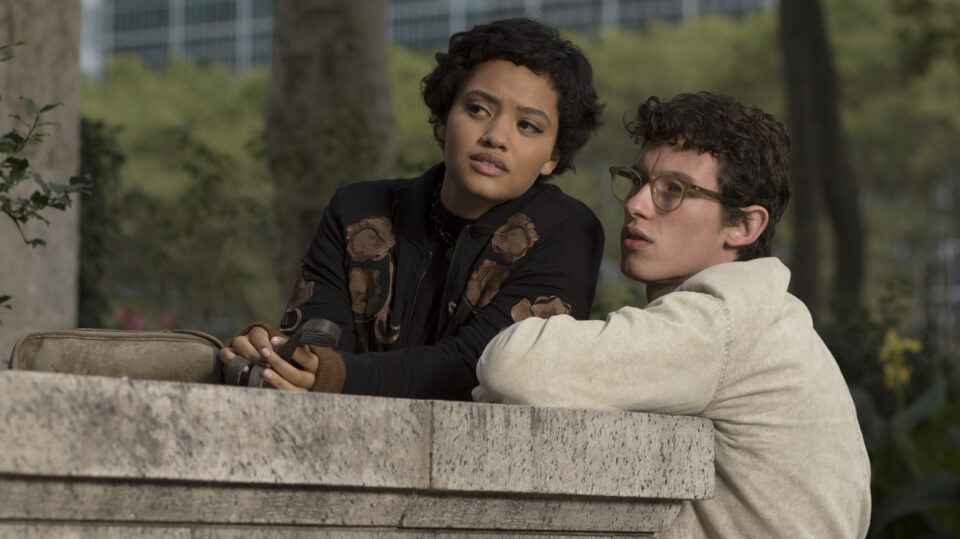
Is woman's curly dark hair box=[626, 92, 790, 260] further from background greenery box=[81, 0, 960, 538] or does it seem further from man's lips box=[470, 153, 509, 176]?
background greenery box=[81, 0, 960, 538]

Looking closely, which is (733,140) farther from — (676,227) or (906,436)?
(906,436)

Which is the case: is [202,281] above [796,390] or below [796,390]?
below

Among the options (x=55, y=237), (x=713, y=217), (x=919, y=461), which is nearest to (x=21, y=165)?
(x=713, y=217)

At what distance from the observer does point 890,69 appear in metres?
31.5

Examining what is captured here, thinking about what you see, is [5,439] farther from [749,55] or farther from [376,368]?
[749,55]

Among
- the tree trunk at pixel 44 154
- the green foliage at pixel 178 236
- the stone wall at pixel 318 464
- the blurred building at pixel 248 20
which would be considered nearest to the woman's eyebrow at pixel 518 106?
the stone wall at pixel 318 464

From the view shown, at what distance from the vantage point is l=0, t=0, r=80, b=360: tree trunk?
15.4ft

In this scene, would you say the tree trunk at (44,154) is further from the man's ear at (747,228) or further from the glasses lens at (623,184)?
the man's ear at (747,228)

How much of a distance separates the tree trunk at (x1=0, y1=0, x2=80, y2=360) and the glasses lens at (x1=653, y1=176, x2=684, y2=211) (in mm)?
2552

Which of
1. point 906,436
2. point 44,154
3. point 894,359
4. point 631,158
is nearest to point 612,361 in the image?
point 44,154

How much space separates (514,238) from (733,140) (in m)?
0.67

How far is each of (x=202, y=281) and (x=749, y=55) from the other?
25.5m

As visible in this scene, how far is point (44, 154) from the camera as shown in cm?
493

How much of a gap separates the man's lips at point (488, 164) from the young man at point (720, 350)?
44cm
